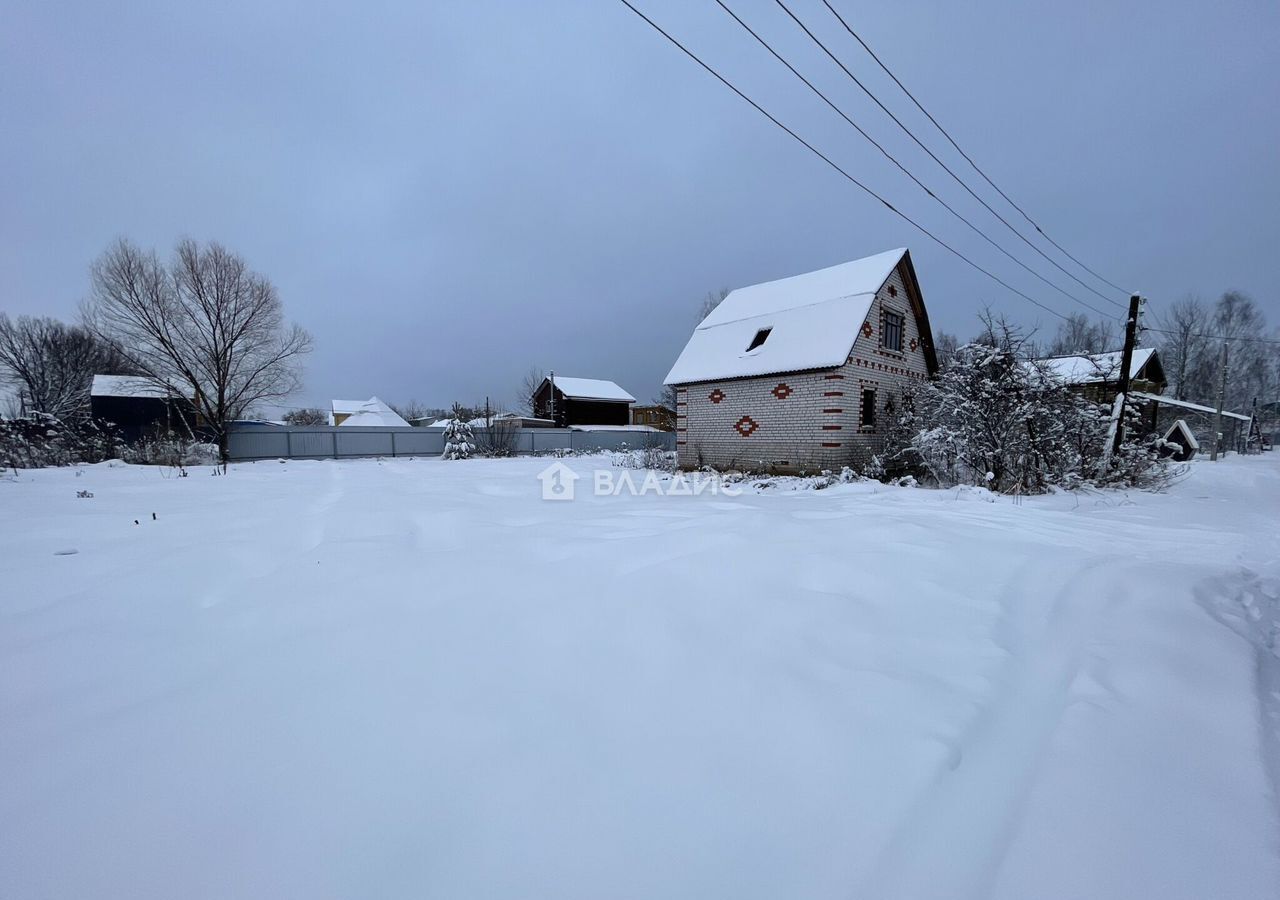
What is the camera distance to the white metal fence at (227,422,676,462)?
1877 cm

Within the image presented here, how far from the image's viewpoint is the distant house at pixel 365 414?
126ft

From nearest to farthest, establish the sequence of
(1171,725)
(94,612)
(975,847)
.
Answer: (975,847), (1171,725), (94,612)

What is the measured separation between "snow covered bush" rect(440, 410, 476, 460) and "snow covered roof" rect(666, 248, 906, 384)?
10563mm

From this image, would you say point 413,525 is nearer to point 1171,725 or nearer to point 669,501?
point 669,501

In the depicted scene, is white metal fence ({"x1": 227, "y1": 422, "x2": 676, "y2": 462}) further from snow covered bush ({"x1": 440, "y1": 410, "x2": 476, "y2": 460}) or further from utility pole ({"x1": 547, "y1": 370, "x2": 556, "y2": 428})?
utility pole ({"x1": 547, "y1": 370, "x2": 556, "y2": 428})

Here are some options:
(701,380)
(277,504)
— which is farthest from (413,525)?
(701,380)

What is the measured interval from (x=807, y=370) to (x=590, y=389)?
2410cm

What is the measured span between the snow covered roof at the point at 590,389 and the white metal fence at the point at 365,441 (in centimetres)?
752

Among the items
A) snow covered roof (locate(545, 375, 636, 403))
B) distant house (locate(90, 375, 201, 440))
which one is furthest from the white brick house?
distant house (locate(90, 375, 201, 440))

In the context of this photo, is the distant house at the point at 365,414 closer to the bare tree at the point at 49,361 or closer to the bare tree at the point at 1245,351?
the bare tree at the point at 49,361

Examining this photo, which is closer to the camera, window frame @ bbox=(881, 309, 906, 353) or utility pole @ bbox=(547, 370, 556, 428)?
Result: window frame @ bbox=(881, 309, 906, 353)

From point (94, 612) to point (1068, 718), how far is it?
500 cm

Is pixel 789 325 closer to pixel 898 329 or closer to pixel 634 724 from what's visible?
pixel 898 329

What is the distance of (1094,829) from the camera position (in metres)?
1.45
